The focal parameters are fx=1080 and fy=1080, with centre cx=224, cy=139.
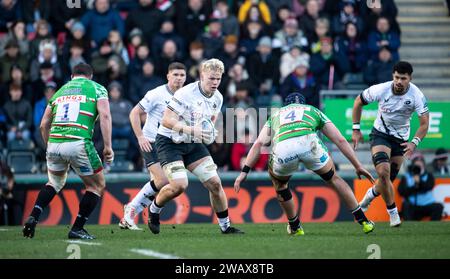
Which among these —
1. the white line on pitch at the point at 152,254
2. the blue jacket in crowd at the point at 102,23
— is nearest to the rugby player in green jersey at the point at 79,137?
the white line on pitch at the point at 152,254

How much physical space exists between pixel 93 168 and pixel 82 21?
10549 millimetres

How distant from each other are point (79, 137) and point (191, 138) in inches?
64.8

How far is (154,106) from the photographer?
17234 mm

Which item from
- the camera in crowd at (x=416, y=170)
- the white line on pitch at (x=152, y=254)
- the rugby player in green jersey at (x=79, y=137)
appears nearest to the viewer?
the white line on pitch at (x=152, y=254)

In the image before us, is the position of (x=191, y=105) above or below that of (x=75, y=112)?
above

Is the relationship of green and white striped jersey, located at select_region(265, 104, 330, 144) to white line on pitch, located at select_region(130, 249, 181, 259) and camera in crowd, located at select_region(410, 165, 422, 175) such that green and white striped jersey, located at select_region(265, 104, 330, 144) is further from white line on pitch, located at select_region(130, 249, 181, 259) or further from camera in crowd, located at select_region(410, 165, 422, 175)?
camera in crowd, located at select_region(410, 165, 422, 175)

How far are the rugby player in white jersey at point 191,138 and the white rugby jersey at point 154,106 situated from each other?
5.40 ft

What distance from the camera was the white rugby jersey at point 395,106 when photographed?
1731 cm

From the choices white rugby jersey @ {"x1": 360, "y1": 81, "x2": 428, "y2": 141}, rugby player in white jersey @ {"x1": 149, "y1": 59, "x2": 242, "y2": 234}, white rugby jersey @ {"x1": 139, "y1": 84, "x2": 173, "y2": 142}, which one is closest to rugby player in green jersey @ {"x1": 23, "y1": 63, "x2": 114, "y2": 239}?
rugby player in white jersey @ {"x1": 149, "y1": 59, "x2": 242, "y2": 234}

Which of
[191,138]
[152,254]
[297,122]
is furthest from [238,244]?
[191,138]

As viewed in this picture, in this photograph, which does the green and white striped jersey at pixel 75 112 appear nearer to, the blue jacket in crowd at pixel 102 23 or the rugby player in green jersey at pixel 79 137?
the rugby player in green jersey at pixel 79 137

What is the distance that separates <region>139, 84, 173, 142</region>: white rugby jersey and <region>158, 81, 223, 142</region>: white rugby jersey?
5.71 feet

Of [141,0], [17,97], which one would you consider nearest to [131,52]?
[141,0]

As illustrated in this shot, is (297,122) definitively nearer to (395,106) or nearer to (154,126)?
(395,106)
